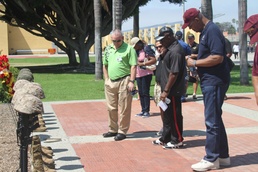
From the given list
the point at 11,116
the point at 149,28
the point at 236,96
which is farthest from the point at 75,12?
the point at 149,28

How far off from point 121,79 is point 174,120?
1395 mm

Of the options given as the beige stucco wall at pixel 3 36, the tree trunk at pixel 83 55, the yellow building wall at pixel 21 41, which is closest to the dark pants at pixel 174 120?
the tree trunk at pixel 83 55

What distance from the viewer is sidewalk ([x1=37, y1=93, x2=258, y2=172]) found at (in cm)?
630

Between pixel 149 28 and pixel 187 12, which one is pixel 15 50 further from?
pixel 187 12

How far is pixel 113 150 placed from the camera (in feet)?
23.8

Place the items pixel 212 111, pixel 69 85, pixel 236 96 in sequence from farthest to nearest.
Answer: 1. pixel 69 85
2. pixel 236 96
3. pixel 212 111

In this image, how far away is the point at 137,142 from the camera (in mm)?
7801

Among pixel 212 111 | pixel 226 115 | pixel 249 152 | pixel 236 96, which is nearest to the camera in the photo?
pixel 212 111

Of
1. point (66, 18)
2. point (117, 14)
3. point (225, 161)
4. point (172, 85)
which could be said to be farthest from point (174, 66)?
point (66, 18)

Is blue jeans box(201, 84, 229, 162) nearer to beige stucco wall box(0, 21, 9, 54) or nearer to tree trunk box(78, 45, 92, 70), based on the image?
tree trunk box(78, 45, 92, 70)

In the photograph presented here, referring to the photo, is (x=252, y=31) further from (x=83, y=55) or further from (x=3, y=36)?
(x=3, y=36)

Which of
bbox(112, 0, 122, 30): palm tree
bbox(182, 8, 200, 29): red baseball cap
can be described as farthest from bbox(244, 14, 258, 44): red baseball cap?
bbox(112, 0, 122, 30): palm tree

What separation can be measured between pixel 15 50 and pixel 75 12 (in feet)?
166

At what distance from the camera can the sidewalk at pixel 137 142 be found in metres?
6.30
